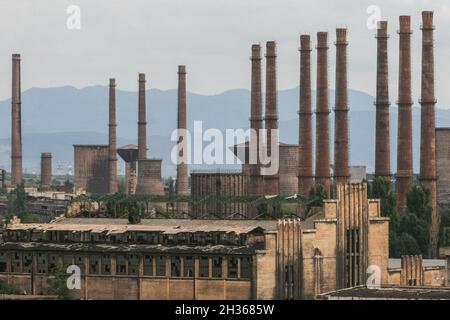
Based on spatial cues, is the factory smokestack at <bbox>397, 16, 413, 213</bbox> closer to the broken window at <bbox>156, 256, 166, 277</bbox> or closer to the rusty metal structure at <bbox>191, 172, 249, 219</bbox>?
the rusty metal structure at <bbox>191, 172, 249, 219</bbox>

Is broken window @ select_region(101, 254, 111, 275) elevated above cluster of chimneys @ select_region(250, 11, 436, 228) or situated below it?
below

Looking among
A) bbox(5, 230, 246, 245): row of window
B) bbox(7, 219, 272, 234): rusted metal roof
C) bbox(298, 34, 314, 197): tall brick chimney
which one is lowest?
bbox(5, 230, 246, 245): row of window

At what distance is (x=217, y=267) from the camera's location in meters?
85.7

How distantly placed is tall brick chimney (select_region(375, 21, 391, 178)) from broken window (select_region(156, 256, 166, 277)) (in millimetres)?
47122

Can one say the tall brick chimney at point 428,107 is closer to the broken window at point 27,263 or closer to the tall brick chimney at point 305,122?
the tall brick chimney at point 305,122

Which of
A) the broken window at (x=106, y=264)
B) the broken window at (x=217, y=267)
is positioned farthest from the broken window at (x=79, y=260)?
the broken window at (x=217, y=267)

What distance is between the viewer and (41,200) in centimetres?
19162

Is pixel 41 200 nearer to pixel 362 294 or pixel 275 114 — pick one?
pixel 275 114

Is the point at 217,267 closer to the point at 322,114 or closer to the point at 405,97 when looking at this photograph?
the point at 405,97

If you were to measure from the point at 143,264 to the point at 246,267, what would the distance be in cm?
612

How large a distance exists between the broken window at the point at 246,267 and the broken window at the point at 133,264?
6192mm

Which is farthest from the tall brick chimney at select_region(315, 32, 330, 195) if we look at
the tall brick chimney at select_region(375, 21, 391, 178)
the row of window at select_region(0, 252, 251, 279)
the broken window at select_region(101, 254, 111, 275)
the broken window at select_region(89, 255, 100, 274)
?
the broken window at select_region(101, 254, 111, 275)

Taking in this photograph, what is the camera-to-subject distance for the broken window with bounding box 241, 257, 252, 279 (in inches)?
3337
